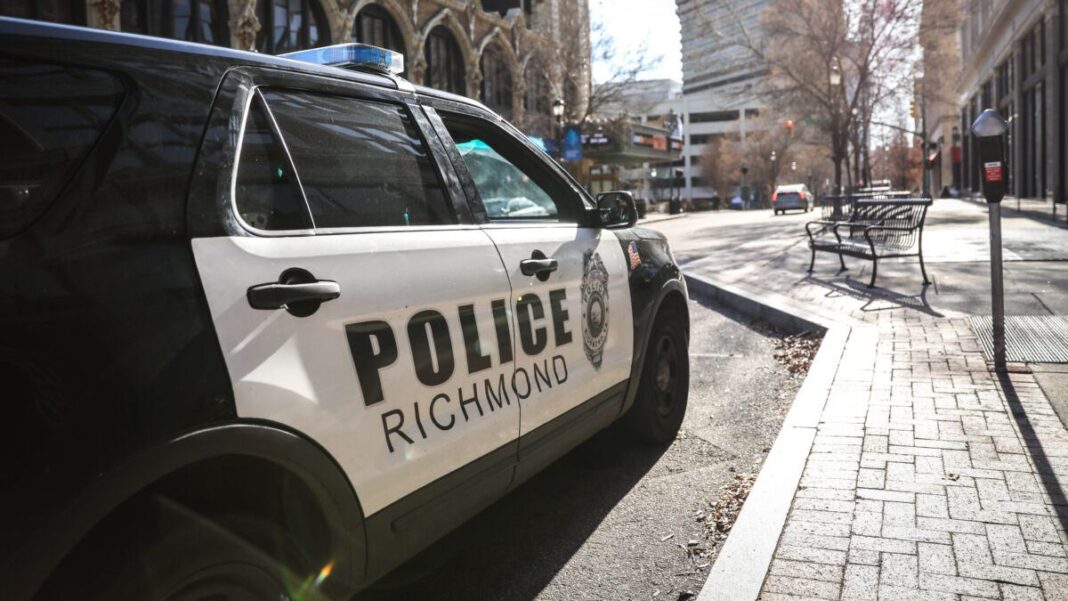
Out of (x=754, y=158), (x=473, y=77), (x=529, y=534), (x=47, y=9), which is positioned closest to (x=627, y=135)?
(x=473, y=77)

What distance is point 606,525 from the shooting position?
3803mm

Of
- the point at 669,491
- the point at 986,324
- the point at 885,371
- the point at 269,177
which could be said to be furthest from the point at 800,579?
the point at 986,324

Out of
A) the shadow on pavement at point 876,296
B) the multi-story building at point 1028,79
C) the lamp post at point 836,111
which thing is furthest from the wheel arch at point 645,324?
the lamp post at point 836,111

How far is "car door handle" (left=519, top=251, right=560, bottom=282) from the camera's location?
129 inches

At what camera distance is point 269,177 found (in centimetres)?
241

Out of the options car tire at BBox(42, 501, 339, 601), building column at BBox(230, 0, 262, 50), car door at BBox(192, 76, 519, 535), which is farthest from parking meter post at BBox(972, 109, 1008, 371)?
building column at BBox(230, 0, 262, 50)

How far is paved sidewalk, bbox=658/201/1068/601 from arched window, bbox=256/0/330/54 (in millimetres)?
21302

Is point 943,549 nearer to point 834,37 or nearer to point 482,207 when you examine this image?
point 482,207

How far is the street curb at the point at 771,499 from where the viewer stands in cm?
298

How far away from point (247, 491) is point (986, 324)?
22.6 ft

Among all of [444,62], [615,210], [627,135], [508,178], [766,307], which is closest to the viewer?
[615,210]

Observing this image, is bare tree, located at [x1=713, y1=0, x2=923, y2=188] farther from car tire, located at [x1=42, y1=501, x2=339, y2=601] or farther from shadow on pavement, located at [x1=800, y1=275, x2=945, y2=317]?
car tire, located at [x1=42, y1=501, x2=339, y2=601]

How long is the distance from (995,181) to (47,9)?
1844 centimetres

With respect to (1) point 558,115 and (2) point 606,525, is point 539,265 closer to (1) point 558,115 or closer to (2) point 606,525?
(2) point 606,525
